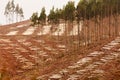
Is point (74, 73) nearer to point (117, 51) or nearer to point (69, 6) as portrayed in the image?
point (117, 51)

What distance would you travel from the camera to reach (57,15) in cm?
5809

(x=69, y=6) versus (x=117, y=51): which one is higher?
(x=69, y=6)

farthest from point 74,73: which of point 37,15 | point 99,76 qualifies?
point 37,15

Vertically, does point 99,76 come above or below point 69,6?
below

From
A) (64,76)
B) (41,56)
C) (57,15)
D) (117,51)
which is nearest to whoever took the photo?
(64,76)

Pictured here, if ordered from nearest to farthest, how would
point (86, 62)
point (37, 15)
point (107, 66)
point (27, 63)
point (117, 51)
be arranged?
point (107, 66)
point (86, 62)
point (117, 51)
point (27, 63)
point (37, 15)

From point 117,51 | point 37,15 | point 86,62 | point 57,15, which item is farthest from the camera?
point 37,15

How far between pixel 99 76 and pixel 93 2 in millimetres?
32131

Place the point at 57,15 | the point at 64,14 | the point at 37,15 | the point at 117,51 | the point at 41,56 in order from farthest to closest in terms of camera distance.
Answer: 1. the point at 37,15
2. the point at 57,15
3. the point at 64,14
4. the point at 41,56
5. the point at 117,51

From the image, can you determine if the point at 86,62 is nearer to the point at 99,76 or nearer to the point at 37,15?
the point at 99,76

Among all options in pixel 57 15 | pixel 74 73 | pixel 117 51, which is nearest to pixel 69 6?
pixel 57 15

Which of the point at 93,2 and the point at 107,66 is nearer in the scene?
the point at 107,66

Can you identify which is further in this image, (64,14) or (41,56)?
(64,14)

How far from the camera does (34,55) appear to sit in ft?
122
